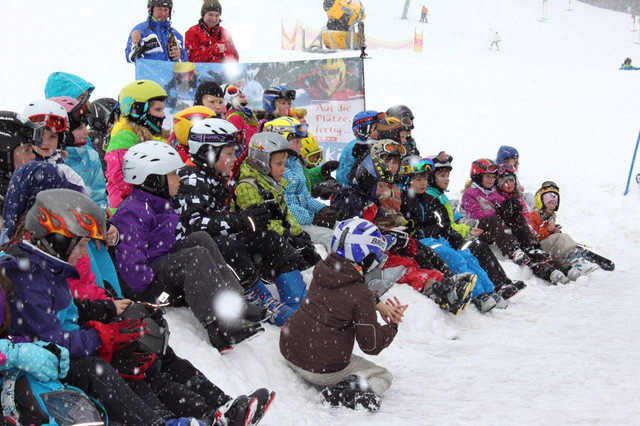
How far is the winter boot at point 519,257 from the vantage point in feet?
34.2

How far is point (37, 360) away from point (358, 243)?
9.61 ft

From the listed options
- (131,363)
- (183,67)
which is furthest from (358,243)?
(183,67)

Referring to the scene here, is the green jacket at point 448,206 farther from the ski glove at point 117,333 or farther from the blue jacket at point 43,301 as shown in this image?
the blue jacket at point 43,301

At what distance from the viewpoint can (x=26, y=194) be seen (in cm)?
449

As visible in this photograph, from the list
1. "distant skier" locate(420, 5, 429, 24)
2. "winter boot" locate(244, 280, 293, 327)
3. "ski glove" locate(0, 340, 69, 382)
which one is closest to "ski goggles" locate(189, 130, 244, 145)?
"winter boot" locate(244, 280, 293, 327)

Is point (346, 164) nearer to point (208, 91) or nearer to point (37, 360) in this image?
point (208, 91)

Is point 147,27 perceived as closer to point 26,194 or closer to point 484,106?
point 26,194

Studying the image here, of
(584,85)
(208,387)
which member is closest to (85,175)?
(208,387)

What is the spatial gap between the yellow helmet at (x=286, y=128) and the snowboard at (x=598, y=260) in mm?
5469

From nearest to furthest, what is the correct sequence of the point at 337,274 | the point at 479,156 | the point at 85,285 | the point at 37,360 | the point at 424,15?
the point at 37,360 → the point at 85,285 → the point at 337,274 → the point at 479,156 → the point at 424,15

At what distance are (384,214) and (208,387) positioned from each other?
14.4 feet

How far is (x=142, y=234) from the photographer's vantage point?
17.6ft

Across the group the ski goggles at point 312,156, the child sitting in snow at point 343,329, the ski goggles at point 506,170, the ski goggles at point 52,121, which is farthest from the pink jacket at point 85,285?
the ski goggles at point 506,170

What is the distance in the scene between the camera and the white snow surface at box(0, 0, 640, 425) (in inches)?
218
